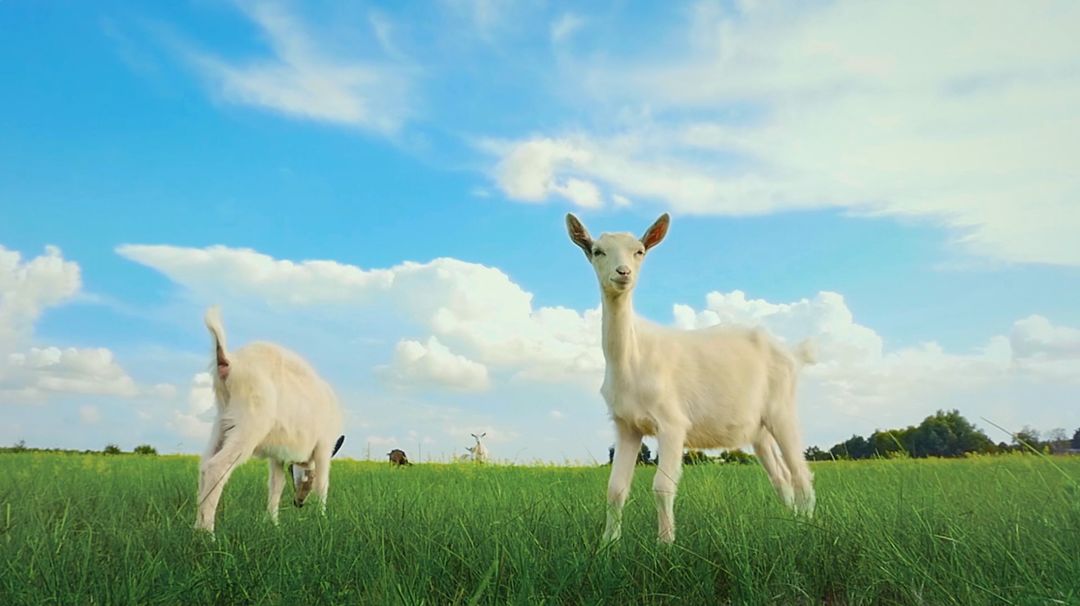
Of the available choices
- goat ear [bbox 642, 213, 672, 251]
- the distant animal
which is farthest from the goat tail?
the distant animal

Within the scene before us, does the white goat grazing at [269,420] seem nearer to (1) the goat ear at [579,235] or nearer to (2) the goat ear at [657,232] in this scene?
(1) the goat ear at [579,235]

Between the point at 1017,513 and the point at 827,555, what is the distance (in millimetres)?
1715

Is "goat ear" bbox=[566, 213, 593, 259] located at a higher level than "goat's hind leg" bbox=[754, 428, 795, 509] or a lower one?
higher

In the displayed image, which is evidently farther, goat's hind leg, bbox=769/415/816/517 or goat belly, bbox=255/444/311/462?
goat belly, bbox=255/444/311/462

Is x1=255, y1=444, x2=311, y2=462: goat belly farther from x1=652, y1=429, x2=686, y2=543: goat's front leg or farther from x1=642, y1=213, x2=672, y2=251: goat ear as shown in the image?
x1=642, y1=213, x2=672, y2=251: goat ear

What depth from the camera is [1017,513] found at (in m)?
5.71

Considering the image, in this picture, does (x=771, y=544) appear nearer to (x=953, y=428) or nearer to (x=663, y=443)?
(x=663, y=443)

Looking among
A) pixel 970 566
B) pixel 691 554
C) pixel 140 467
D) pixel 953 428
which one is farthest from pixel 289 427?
pixel 953 428

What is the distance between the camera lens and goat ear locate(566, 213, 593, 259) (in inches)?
236

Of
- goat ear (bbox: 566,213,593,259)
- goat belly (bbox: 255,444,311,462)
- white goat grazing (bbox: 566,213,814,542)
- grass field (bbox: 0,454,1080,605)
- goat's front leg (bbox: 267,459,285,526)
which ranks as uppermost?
goat ear (bbox: 566,213,593,259)

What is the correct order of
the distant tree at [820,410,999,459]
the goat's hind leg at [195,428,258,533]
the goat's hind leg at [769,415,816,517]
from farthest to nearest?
the distant tree at [820,410,999,459]
the goat's hind leg at [769,415,816,517]
the goat's hind leg at [195,428,258,533]

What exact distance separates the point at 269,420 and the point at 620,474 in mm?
3569

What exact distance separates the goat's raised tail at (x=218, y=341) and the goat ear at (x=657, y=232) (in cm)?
413

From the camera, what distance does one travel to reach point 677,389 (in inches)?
260
